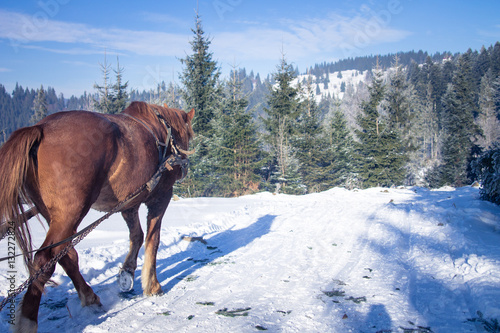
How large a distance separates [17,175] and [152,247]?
1.59 m

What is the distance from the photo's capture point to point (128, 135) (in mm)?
2738

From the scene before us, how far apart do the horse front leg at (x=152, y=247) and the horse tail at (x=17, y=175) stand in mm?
1190

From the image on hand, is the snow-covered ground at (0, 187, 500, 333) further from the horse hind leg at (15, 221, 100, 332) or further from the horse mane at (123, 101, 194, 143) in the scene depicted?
the horse mane at (123, 101, 194, 143)

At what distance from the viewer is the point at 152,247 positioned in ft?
10.6

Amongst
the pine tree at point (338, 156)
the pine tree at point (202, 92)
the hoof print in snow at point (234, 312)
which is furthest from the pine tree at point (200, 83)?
the hoof print in snow at point (234, 312)

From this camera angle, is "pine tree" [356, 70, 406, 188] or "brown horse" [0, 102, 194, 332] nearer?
"brown horse" [0, 102, 194, 332]

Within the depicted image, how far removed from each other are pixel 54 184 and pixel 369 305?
3047mm

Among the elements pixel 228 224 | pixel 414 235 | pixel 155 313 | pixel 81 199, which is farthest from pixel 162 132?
pixel 414 235

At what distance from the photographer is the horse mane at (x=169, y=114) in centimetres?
328

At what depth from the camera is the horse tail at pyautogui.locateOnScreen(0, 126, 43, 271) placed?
79.3 inches

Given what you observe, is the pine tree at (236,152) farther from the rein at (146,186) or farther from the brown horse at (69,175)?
the brown horse at (69,175)

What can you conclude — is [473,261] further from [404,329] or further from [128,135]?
[128,135]

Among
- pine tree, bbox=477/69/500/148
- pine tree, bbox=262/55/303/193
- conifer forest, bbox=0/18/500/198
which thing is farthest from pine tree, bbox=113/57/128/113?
pine tree, bbox=477/69/500/148

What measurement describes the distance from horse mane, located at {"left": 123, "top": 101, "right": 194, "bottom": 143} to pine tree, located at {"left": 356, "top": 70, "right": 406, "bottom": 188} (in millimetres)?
19534
